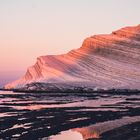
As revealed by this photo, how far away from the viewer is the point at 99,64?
57844mm

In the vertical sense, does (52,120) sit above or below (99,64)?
above

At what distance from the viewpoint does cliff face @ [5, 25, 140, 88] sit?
50531 millimetres

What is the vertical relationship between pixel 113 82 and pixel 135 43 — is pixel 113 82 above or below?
below

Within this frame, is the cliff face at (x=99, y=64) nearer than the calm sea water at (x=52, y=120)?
No

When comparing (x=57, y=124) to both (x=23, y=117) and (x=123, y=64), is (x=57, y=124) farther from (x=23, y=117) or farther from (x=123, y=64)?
(x=123, y=64)

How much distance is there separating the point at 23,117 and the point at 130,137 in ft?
28.0

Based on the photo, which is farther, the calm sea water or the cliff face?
the cliff face

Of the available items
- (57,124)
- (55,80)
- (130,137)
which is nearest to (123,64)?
(55,80)

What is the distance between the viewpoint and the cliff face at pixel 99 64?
50531mm

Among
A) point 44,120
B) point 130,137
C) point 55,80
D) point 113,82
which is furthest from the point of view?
point 113,82

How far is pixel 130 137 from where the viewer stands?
15.4 m

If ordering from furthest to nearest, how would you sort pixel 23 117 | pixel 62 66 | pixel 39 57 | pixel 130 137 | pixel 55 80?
pixel 39 57 → pixel 62 66 → pixel 55 80 → pixel 23 117 → pixel 130 137

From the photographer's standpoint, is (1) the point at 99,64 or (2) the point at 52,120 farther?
(1) the point at 99,64

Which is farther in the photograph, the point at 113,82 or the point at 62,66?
the point at 62,66
